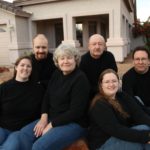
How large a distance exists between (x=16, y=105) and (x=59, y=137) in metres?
0.75

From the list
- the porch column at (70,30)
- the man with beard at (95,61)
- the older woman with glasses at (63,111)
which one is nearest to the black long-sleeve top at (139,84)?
the man with beard at (95,61)

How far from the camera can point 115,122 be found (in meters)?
2.70

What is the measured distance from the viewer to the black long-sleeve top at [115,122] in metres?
2.65

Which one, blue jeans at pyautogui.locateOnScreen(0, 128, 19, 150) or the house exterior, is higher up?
the house exterior

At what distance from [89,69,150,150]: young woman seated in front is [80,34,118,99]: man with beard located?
2.73 ft

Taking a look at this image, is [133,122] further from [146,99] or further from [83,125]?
[146,99]

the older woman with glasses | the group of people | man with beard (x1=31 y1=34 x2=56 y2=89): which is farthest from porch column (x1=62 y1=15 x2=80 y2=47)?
the older woman with glasses

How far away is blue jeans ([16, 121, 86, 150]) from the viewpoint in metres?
2.83

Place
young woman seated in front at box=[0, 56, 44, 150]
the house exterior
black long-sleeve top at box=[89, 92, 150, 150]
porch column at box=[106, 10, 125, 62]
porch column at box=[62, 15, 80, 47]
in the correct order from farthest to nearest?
porch column at box=[62, 15, 80, 47], the house exterior, porch column at box=[106, 10, 125, 62], young woman seated in front at box=[0, 56, 44, 150], black long-sleeve top at box=[89, 92, 150, 150]

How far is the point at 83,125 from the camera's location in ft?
10.2

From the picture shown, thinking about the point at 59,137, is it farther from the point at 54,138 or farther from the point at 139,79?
the point at 139,79

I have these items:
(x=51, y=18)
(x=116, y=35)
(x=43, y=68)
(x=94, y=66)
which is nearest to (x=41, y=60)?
(x=43, y=68)

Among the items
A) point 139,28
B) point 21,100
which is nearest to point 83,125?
point 21,100

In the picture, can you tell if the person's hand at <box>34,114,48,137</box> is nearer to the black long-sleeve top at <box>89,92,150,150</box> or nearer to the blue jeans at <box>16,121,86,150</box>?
the blue jeans at <box>16,121,86,150</box>
